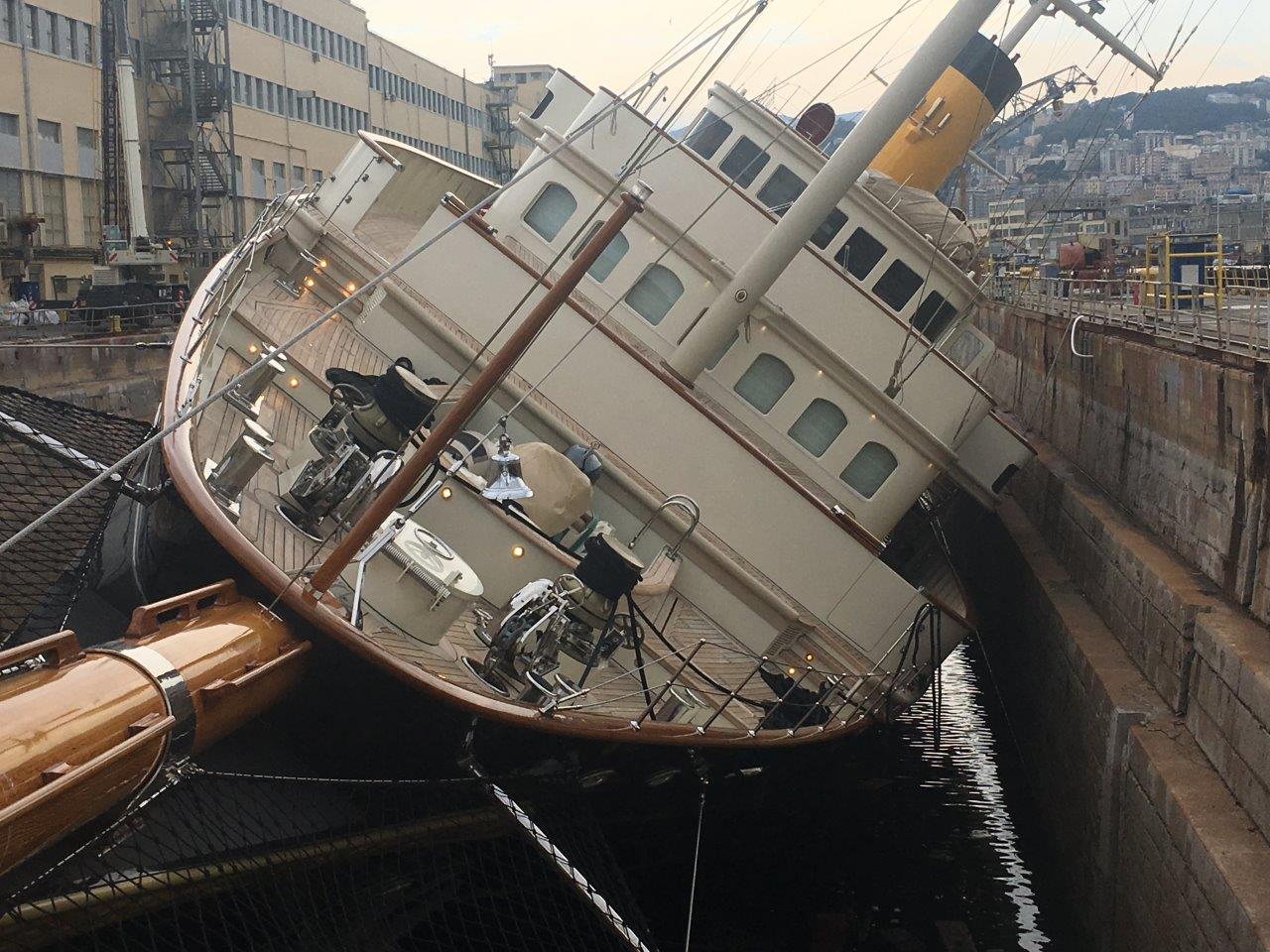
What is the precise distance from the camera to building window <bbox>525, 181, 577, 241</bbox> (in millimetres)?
13828

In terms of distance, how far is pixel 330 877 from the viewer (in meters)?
7.42

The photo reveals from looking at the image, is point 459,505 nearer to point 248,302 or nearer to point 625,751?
point 625,751

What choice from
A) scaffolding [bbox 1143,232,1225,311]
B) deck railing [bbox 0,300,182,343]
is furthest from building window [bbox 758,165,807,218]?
deck railing [bbox 0,300,182,343]

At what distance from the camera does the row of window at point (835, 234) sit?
15117 millimetres

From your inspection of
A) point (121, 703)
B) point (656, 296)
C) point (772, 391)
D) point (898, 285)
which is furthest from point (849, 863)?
point (121, 703)

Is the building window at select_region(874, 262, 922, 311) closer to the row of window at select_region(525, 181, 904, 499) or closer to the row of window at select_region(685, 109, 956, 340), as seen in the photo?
the row of window at select_region(685, 109, 956, 340)

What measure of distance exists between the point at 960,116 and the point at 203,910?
49.6 feet

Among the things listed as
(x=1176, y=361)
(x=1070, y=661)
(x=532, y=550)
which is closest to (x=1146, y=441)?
(x=1176, y=361)

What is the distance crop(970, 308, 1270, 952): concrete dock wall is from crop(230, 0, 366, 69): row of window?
39.6 m

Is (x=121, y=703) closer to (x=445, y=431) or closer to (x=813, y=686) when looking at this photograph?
(x=445, y=431)

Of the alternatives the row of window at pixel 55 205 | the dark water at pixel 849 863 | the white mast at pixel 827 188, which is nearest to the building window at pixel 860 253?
the white mast at pixel 827 188

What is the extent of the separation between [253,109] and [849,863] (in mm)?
43464

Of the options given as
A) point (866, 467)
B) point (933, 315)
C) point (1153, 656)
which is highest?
point (933, 315)

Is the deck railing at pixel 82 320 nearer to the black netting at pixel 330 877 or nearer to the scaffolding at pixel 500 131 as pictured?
the black netting at pixel 330 877
